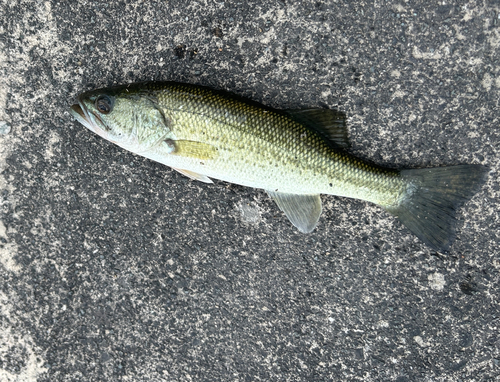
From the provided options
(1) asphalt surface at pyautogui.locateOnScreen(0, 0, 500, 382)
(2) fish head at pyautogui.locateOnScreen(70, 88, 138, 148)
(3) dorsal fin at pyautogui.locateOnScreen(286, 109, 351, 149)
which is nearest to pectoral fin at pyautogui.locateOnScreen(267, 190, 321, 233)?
(1) asphalt surface at pyautogui.locateOnScreen(0, 0, 500, 382)

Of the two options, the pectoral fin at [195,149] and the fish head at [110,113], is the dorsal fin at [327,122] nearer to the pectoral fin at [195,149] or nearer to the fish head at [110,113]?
the pectoral fin at [195,149]

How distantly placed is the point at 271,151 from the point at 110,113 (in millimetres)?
1125

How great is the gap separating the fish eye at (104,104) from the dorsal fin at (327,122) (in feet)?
4.03

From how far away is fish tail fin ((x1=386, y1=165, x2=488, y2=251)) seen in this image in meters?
2.30

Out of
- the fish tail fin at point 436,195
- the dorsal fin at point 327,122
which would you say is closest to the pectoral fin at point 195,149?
the dorsal fin at point 327,122

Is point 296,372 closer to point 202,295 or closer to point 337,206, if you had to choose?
point 202,295

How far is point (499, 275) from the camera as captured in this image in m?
2.55

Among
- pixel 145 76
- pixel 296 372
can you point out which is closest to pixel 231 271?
pixel 296 372

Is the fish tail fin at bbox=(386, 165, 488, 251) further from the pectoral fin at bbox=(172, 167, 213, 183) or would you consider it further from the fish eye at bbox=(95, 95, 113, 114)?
the fish eye at bbox=(95, 95, 113, 114)

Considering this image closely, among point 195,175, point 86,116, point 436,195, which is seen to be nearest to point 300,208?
point 195,175

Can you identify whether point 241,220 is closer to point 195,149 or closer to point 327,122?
point 195,149

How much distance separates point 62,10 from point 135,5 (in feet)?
1.88

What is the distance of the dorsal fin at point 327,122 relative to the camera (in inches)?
91.8

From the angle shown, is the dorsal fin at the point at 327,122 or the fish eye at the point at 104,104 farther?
the dorsal fin at the point at 327,122
